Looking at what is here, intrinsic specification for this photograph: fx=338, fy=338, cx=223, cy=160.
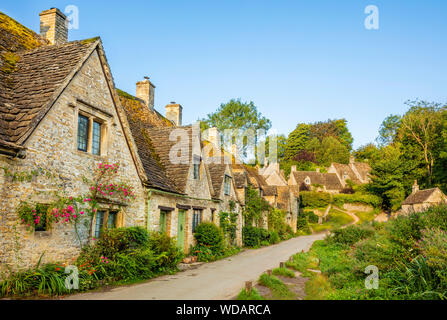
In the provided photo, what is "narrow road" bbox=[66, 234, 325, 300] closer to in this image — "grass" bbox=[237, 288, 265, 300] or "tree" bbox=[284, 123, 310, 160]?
"grass" bbox=[237, 288, 265, 300]

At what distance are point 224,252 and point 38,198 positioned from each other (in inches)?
497

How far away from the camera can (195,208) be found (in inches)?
736

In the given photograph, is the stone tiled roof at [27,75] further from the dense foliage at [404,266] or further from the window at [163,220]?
the dense foliage at [404,266]

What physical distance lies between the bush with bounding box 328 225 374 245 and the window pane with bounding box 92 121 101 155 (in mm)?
16665

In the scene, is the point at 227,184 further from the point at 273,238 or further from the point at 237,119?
the point at 237,119

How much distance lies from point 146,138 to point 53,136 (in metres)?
8.93

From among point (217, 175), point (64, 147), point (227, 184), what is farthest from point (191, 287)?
point (227, 184)

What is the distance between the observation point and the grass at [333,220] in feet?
158

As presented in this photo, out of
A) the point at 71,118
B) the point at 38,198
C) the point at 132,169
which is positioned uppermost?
the point at 71,118

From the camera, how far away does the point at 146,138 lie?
18625mm

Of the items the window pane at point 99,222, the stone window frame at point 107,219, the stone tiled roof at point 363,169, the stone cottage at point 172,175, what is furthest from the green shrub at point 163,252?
the stone tiled roof at point 363,169

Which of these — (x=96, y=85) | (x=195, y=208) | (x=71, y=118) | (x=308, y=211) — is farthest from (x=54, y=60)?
(x=308, y=211)

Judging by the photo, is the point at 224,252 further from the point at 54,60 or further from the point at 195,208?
the point at 54,60
